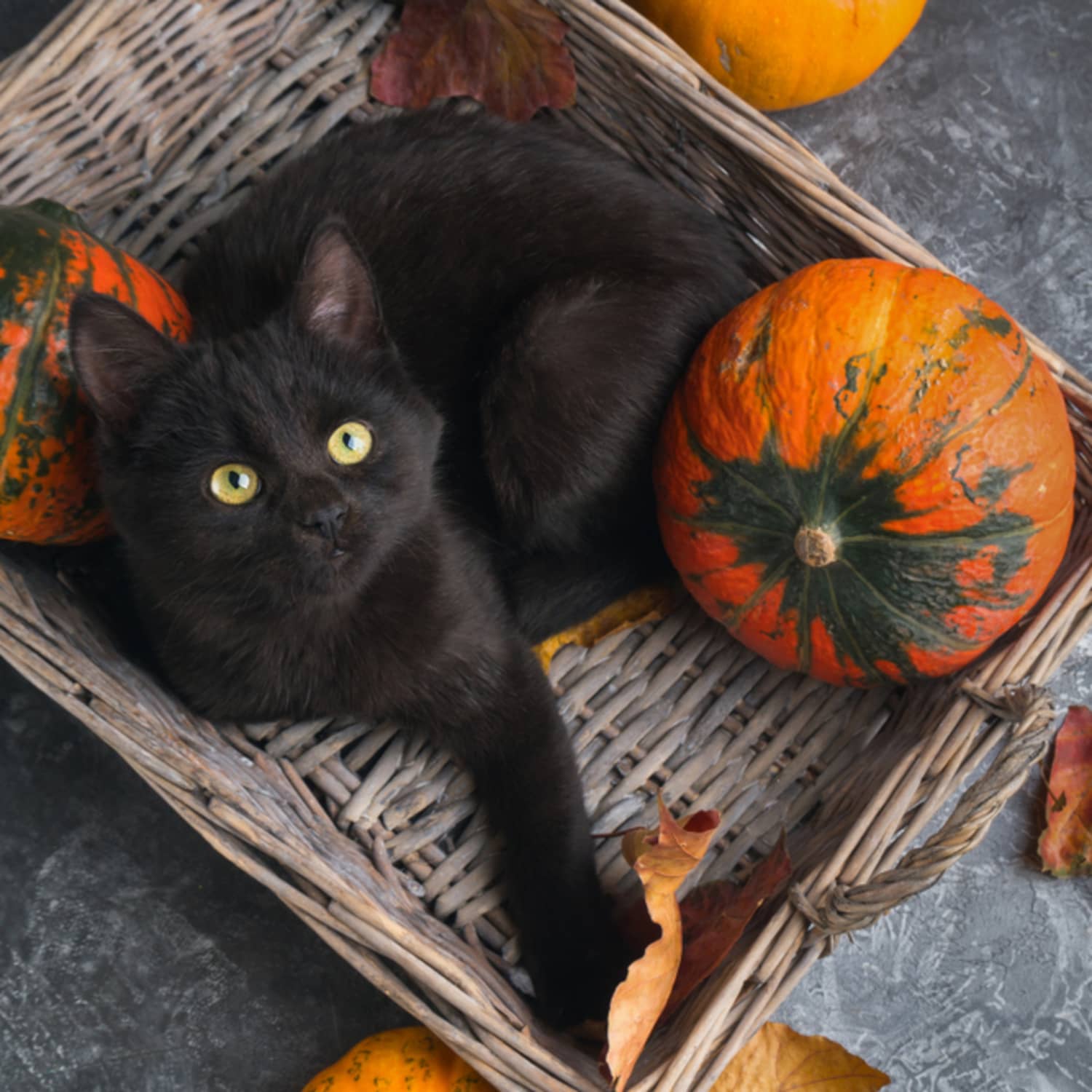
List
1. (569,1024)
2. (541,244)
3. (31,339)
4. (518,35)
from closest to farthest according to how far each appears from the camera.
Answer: (31,339) < (569,1024) < (541,244) < (518,35)

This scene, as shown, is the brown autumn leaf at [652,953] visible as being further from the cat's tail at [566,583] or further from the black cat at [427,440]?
the cat's tail at [566,583]

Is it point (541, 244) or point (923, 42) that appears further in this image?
point (923, 42)

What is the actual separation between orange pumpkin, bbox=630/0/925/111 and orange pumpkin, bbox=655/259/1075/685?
18.8 inches

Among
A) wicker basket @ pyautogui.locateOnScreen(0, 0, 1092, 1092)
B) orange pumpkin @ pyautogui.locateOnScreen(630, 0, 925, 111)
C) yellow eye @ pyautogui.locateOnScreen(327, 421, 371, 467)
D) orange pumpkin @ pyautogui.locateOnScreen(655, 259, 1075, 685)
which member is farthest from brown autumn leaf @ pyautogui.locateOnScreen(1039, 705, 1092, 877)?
yellow eye @ pyautogui.locateOnScreen(327, 421, 371, 467)

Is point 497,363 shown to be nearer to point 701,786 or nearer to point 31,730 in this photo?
point 701,786

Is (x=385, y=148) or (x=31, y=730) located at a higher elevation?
(x=385, y=148)

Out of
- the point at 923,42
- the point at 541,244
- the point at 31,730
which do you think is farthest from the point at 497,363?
the point at 923,42

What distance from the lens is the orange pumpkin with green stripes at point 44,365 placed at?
1063mm

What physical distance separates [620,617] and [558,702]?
0.13 metres

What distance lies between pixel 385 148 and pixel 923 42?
2.92 feet

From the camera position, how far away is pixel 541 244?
133 centimetres

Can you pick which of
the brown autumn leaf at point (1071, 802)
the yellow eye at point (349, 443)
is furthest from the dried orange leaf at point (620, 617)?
the brown autumn leaf at point (1071, 802)

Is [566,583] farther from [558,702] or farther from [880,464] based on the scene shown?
[880,464]

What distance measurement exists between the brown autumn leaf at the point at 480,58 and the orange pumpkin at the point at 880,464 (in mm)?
472
